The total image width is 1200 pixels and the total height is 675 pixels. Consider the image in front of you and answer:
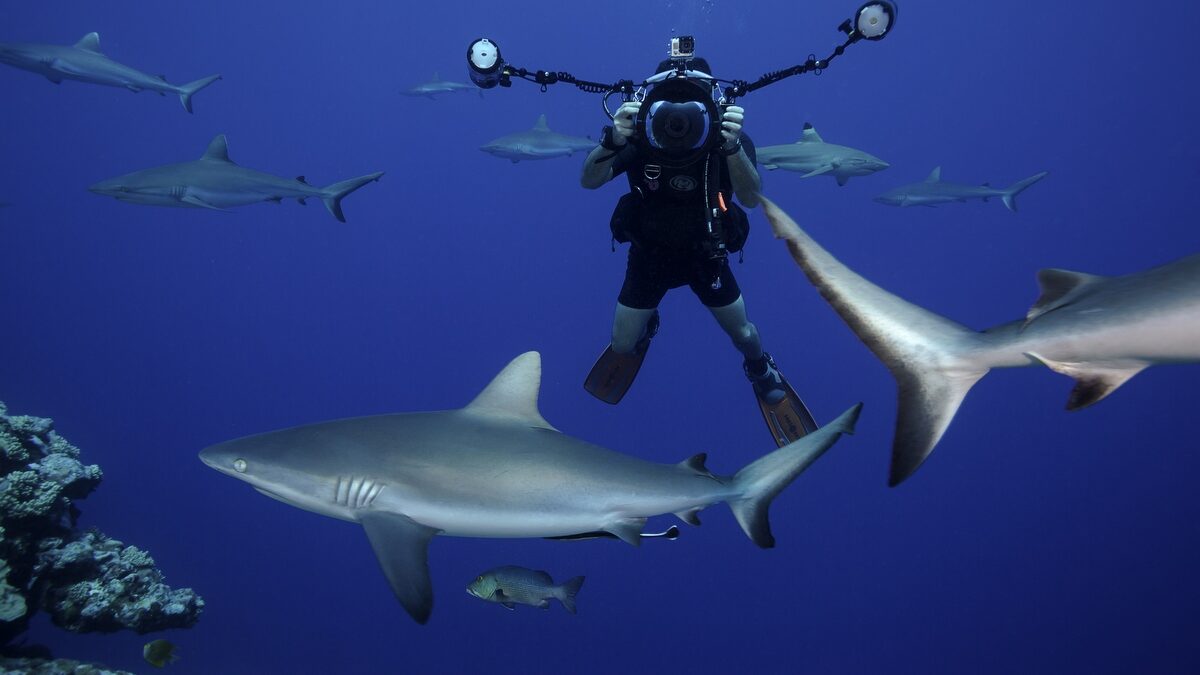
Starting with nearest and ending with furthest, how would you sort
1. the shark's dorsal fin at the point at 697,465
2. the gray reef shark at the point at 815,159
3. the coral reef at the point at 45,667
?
the shark's dorsal fin at the point at 697,465 → the coral reef at the point at 45,667 → the gray reef shark at the point at 815,159

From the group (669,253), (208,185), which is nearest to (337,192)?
(208,185)

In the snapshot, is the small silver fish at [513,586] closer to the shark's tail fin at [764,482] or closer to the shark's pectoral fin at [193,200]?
the shark's tail fin at [764,482]

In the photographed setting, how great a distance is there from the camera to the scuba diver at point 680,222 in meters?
4.68

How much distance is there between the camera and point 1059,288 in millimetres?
1994

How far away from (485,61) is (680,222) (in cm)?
224

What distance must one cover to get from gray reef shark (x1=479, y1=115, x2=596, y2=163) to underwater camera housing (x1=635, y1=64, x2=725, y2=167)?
24.3 ft

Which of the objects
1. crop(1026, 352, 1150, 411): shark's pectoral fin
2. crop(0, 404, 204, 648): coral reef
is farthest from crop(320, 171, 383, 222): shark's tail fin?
crop(1026, 352, 1150, 411): shark's pectoral fin

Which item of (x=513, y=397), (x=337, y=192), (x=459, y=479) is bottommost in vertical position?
(x=459, y=479)

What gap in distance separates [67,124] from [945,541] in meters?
52.9

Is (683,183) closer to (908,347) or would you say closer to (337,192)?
(908,347)

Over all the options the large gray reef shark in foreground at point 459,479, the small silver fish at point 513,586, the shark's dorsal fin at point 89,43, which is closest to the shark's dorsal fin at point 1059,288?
the large gray reef shark in foreground at point 459,479

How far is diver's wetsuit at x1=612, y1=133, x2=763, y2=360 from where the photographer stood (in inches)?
215

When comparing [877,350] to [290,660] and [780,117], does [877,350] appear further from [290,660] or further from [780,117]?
[780,117]

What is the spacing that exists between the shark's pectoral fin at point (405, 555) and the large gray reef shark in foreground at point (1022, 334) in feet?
8.08
